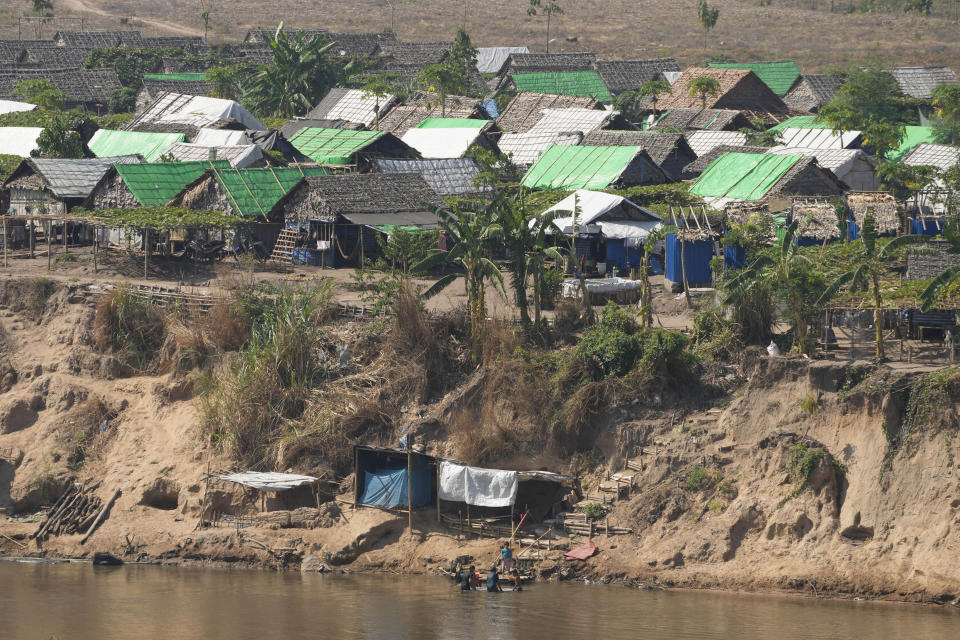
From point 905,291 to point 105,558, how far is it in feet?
49.7

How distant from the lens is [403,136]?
4931 centimetres

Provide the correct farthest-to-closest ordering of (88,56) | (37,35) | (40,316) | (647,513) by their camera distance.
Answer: (37,35) < (88,56) < (40,316) < (647,513)

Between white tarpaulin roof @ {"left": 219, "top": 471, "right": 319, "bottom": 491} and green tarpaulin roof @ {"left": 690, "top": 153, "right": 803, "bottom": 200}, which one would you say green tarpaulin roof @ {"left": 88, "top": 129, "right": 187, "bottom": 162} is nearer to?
green tarpaulin roof @ {"left": 690, "top": 153, "right": 803, "bottom": 200}

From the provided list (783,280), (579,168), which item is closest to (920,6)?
(579,168)

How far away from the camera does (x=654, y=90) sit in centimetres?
5788

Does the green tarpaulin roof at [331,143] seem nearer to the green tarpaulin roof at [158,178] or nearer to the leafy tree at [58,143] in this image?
the green tarpaulin roof at [158,178]

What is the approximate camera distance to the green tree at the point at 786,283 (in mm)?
23797

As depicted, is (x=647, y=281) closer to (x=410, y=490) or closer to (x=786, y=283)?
(x=786, y=283)

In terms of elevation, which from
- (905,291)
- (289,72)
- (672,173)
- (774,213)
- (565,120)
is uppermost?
(289,72)

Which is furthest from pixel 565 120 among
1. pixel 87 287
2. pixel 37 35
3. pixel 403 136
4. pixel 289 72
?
pixel 37 35

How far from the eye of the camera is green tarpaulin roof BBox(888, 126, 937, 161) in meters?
44.7

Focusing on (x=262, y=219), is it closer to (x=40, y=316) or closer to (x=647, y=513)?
(x=40, y=316)

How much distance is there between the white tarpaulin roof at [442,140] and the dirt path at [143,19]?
44835mm

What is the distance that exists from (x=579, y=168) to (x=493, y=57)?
35.0 metres
